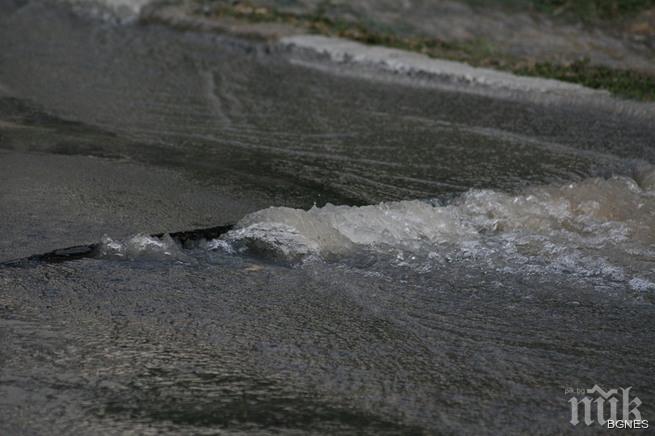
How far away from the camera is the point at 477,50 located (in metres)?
9.80

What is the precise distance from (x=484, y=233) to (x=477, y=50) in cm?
528

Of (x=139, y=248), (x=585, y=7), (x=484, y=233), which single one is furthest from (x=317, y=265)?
(x=585, y=7)

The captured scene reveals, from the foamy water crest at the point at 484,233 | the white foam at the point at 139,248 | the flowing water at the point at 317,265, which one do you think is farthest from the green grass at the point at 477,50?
the white foam at the point at 139,248

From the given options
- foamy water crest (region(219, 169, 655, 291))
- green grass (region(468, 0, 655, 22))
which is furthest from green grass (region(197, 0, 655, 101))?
foamy water crest (region(219, 169, 655, 291))

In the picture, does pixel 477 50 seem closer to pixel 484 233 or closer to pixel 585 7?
pixel 585 7

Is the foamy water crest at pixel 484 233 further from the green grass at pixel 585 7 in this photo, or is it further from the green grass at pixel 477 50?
the green grass at pixel 585 7

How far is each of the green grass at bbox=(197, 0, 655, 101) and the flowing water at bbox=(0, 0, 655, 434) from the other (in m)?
0.72

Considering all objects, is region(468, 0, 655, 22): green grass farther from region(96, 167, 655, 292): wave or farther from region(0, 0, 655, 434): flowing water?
region(96, 167, 655, 292): wave

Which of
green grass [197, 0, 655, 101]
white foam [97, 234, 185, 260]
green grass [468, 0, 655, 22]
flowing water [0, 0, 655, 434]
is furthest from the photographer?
green grass [468, 0, 655, 22]

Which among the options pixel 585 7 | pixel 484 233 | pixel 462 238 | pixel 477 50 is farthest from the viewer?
pixel 585 7

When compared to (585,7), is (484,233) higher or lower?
lower

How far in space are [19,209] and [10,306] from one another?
106 cm

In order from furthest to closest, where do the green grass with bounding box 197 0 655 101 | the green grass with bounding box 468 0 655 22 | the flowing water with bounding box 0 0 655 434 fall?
the green grass with bounding box 468 0 655 22
the green grass with bounding box 197 0 655 101
the flowing water with bounding box 0 0 655 434

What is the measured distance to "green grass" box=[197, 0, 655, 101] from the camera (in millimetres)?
8250
